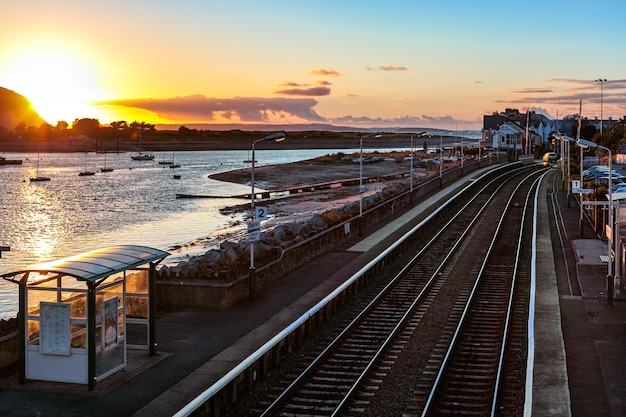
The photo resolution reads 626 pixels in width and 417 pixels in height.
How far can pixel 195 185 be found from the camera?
116 meters

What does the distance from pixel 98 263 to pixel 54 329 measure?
162 cm

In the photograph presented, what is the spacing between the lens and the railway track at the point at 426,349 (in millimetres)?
15406

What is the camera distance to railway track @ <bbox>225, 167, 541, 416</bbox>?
50.5 feet

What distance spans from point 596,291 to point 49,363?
17.8 m

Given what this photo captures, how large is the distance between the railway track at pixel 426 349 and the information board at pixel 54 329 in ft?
13.9

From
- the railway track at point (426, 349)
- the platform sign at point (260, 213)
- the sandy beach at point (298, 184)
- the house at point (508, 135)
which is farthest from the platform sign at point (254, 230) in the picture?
the house at point (508, 135)

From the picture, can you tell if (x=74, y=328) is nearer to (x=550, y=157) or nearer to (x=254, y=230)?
(x=254, y=230)

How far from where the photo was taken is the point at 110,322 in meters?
16.5

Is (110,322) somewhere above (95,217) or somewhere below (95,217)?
above

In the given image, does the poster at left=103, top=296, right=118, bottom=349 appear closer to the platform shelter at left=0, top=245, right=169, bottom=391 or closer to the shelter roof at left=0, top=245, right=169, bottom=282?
the platform shelter at left=0, top=245, right=169, bottom=391

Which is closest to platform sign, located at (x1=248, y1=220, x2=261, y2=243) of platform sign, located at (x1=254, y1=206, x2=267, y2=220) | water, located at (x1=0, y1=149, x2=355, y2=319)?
platform sign, located at (x1=254, y1=206, x2=267, y2=220)

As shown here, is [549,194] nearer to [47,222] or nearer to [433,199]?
[433,199]

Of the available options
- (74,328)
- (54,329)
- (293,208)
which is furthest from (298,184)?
(54,329)

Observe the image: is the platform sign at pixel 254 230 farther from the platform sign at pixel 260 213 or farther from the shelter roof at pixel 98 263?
the shelter roof at pixel 98 263
